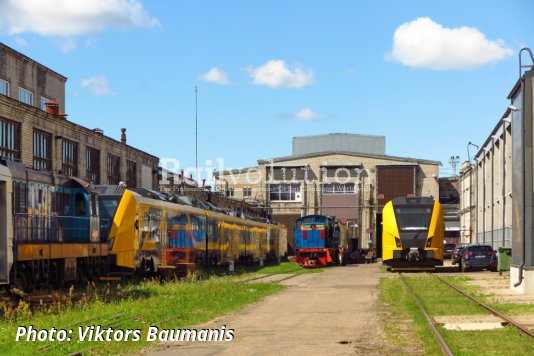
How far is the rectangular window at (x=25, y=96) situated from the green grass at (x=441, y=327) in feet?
71.7

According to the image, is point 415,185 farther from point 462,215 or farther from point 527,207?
point 527,207

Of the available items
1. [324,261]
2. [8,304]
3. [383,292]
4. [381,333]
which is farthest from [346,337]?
[324,261]

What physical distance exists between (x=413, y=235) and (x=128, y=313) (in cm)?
2291

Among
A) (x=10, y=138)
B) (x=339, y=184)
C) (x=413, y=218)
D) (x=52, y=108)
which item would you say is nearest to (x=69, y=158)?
(x=52, y=108)

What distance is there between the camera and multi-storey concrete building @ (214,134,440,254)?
271ft

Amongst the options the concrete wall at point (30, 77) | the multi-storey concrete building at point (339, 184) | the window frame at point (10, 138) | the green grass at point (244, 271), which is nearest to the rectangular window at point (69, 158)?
the concrete wall at point (30, 77)

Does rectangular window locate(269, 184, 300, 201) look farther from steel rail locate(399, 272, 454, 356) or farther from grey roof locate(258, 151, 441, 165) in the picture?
steel rail locate(399, 272, 454, 356)

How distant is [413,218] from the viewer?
124 ft

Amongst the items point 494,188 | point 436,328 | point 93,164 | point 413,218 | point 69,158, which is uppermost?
point 69,158

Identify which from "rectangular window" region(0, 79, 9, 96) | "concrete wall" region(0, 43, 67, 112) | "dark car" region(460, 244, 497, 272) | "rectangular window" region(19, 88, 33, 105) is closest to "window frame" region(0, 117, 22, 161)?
"rectangular window" region(0, 79, 9, 96)

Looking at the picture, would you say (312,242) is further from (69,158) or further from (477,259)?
(69,158)

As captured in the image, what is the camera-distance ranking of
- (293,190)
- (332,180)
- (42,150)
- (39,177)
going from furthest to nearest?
(293,190), (332,180), (42,150), (39,177)

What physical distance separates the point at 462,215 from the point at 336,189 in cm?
1338

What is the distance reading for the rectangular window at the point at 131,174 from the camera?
47469 mm
